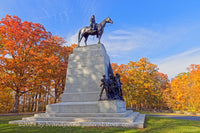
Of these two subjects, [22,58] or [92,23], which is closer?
[92,23]

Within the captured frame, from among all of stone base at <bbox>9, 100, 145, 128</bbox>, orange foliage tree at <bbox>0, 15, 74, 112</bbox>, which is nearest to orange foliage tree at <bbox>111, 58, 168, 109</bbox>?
orange foliage tree at <bbox>0, 15, 74, 112</bbox>

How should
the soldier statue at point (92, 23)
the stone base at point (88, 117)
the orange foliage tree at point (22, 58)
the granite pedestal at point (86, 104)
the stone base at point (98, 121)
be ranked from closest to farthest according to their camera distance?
1. the stone base at point (98, 121)
2. the stone base at point (88, 117)
3. the granite pedestal at point (86, 104)
4. the soldier statue at point (92, 23)
5. the orange foliage tree at point (22, 58)

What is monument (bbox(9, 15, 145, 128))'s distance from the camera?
7785mm

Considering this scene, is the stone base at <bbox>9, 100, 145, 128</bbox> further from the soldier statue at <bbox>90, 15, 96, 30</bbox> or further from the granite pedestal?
the soldier statue at <bbox>90, 15, 96, 30</bbox>

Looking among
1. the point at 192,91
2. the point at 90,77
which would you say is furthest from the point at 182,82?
the point at 90,77

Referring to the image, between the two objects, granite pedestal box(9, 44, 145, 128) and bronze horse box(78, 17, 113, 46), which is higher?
bronze horse box(78, 17, 113, 46)

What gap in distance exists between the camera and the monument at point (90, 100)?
25.5 ft

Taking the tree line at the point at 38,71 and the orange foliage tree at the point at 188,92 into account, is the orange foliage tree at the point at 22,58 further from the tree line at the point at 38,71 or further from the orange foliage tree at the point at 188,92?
the orange foliage tree at the point at 188,92

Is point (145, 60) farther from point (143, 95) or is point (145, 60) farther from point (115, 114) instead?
point (115, 114)

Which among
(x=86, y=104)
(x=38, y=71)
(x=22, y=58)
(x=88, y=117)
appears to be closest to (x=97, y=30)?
(x=86, y=104)

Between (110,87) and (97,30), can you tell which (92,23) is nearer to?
(97,30)

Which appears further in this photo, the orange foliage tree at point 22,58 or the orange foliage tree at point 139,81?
the orange foliage tree at point 139,81

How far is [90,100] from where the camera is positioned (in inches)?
432

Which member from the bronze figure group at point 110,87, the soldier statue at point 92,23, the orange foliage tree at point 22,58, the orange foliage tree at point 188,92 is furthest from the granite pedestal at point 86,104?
the orange foliage tree at point 188,92
